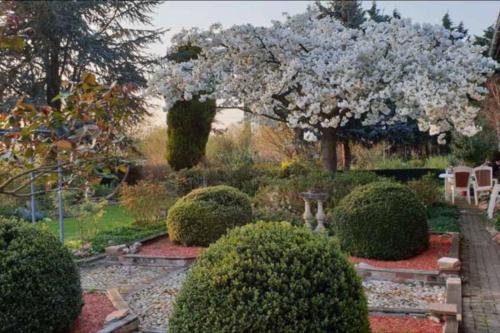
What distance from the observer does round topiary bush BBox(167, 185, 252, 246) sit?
8672 mm

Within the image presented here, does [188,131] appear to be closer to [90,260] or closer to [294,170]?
[294,170]

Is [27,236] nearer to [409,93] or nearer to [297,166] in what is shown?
[409,93]

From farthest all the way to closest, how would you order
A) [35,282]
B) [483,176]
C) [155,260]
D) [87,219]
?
[483,176] < [87,219] < [155,260] < [35,282]

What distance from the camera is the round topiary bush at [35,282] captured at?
13.7ft

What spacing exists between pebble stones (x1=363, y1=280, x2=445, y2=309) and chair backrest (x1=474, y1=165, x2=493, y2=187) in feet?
25.2

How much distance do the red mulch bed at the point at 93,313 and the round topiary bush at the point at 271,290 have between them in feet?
5.49

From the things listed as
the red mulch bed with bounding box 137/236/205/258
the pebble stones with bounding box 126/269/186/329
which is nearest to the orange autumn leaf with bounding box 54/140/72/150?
the pebble stones with bounding box 126/269/186/329

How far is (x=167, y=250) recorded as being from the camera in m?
8.70

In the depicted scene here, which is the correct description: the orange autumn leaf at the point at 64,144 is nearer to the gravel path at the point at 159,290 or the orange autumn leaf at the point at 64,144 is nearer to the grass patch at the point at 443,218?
the gravel path at the point at 159,290

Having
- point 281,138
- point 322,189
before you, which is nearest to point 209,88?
point 322,189

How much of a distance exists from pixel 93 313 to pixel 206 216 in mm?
3511

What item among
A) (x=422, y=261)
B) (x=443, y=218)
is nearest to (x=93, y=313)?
(x=422, y=261)

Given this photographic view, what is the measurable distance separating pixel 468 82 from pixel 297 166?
692cm

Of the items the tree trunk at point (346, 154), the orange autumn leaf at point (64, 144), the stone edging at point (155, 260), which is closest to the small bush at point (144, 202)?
the stone edging at point (155, 260)
